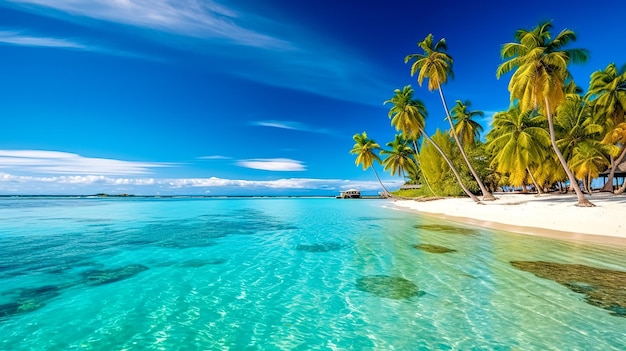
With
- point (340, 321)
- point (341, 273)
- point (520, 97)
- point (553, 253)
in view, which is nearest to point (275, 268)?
point (341, 273)

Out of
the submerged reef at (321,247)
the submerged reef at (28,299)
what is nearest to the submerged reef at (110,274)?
the submerged reef at (28,299)

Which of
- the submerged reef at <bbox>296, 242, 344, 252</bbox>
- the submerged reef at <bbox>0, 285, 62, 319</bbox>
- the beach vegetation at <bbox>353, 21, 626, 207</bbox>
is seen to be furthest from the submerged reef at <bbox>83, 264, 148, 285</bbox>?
the beach vegetation at <bbox>353, 21, 626, 207</bbox>

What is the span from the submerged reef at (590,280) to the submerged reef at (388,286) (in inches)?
133

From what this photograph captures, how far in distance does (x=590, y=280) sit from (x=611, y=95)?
99.4 ft

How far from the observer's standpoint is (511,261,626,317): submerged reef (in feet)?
19.0

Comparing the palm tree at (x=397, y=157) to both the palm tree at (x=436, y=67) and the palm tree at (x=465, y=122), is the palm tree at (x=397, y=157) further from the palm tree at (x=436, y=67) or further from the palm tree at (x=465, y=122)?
the palm tree at (x=436, y=67)

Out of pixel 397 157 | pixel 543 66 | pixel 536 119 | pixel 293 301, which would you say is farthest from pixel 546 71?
pixel 397 157

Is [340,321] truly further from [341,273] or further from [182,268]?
[182,268]

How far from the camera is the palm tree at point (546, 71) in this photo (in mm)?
18891

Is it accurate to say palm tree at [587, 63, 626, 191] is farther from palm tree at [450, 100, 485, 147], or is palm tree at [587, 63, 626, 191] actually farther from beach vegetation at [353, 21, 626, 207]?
palm tree at [450, 100, 485, 147]

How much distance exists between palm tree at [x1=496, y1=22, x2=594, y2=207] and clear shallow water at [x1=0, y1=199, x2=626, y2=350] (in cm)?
1158

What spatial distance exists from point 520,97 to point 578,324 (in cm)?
2046

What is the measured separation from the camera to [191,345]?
4.32 m

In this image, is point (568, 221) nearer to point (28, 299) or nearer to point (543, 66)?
point (543, 66)
